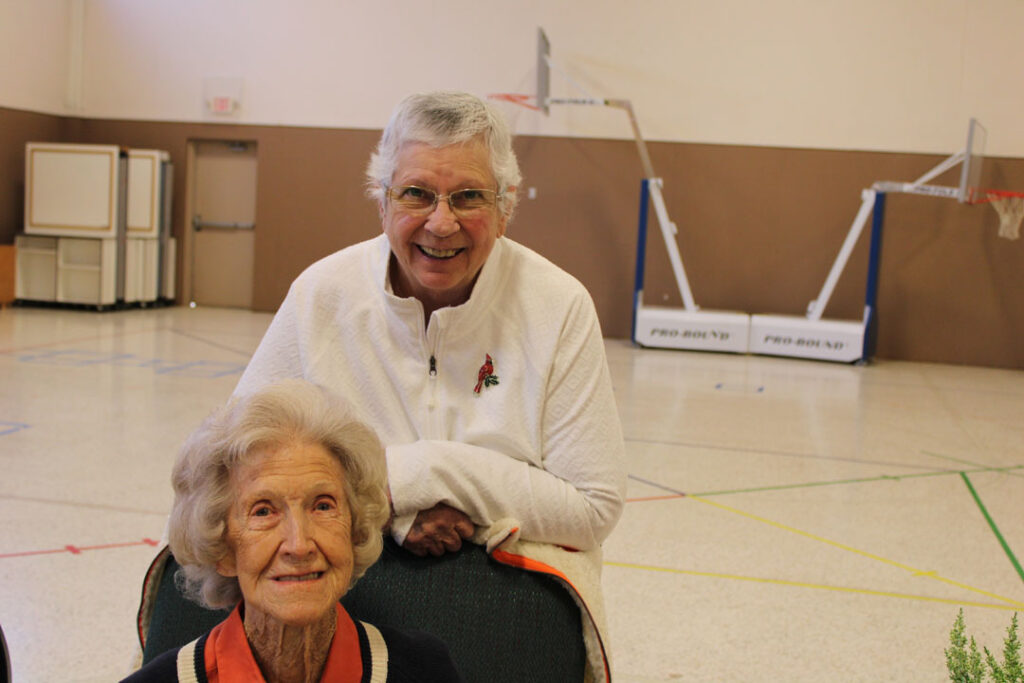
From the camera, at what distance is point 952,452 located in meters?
4.92

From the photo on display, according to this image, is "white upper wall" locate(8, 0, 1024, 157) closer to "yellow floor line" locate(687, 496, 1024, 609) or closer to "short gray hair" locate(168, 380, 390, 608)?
"yellow floor line" locate(687, 496, 1024, 609)

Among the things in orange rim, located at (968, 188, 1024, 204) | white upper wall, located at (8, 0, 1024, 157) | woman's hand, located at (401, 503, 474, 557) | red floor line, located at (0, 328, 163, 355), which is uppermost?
white upper wall, located at (8, 0, 1024, 157)

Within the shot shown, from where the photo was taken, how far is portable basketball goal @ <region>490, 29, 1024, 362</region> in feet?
26.9

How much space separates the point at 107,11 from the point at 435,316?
9846 mm

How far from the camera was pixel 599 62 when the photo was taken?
923 centimetres

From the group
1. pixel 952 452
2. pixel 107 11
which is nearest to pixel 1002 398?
pixel 952 452

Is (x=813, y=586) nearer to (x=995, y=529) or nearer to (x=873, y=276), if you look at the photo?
(x=995, y=529)

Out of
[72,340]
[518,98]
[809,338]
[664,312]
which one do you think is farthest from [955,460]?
[72,340]

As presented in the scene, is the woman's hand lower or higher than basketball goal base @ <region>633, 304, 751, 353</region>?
higher

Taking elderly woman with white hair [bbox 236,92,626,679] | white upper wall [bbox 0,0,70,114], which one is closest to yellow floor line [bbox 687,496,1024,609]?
elderly woman with white hair [bbox 236,92,626,679]

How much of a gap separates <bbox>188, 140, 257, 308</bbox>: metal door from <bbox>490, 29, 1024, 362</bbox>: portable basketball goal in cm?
333

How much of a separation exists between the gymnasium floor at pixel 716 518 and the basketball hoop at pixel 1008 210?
202cm

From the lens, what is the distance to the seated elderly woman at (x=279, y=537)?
1225mm

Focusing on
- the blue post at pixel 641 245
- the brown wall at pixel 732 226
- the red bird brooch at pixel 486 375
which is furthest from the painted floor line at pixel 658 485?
the brown wall at pixel 732 226
